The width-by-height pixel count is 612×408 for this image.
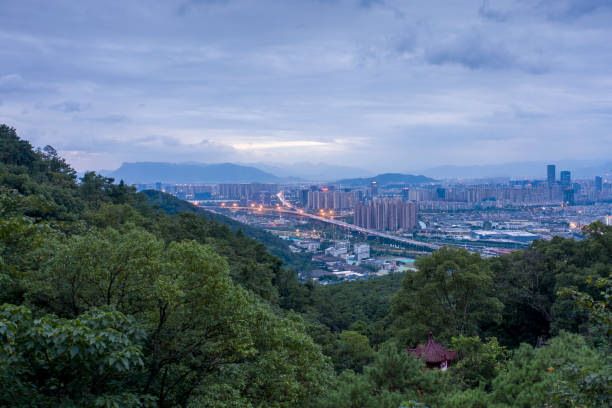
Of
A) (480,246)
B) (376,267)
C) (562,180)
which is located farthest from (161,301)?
(562,180)

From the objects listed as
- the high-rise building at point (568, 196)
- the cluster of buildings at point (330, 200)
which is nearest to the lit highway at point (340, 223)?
the cluster of buildings at point (330, 200)

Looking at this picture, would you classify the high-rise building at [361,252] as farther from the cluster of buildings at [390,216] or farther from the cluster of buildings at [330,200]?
the cluster of buildings at [330,200]

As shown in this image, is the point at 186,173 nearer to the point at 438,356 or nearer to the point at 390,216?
the point at 390,216

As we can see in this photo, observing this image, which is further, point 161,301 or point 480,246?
point 480,246

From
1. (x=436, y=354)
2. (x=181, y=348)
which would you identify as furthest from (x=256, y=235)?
(x=181, y=348)

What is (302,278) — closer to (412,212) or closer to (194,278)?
(194,278)

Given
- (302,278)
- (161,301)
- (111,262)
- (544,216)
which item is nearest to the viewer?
(161,301)

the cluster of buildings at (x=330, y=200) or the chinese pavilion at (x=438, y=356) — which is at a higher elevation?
the cluster of buildings at (x=330, y=200)
